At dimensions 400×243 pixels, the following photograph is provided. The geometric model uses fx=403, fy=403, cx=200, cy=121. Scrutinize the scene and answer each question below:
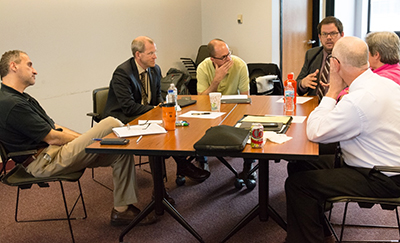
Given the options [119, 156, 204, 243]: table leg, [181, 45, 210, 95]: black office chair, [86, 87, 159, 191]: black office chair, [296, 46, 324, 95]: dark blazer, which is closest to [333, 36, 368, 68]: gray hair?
[119, 156, 204, 243]: table leg

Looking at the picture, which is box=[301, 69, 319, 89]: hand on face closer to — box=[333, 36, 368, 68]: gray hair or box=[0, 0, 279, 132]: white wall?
box=[333, 36, 368, 68]: gray hair

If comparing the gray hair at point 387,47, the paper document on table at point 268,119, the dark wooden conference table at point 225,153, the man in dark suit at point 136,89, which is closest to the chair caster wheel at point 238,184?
the man in dark suit at point 136,89

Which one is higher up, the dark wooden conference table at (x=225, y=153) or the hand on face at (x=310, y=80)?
the hand on face at (x=310, y=80)

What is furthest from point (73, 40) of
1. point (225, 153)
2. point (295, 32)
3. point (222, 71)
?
point (295, 32)

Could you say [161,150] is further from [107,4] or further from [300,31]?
[300,31]

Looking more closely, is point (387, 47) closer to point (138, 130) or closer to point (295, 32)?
point (138, 130)

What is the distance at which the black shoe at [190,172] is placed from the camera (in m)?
3.41

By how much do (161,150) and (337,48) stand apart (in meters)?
1.05

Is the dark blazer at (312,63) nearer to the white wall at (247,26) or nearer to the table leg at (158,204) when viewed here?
the table leg at (158,204)

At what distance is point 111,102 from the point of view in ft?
11.7

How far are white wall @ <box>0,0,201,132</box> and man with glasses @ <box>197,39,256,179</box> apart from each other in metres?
A: 1.28

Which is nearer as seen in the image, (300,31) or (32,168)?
(32,168)

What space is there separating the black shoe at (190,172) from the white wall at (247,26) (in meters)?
3.00

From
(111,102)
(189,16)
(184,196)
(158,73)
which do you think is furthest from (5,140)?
(189,16)
